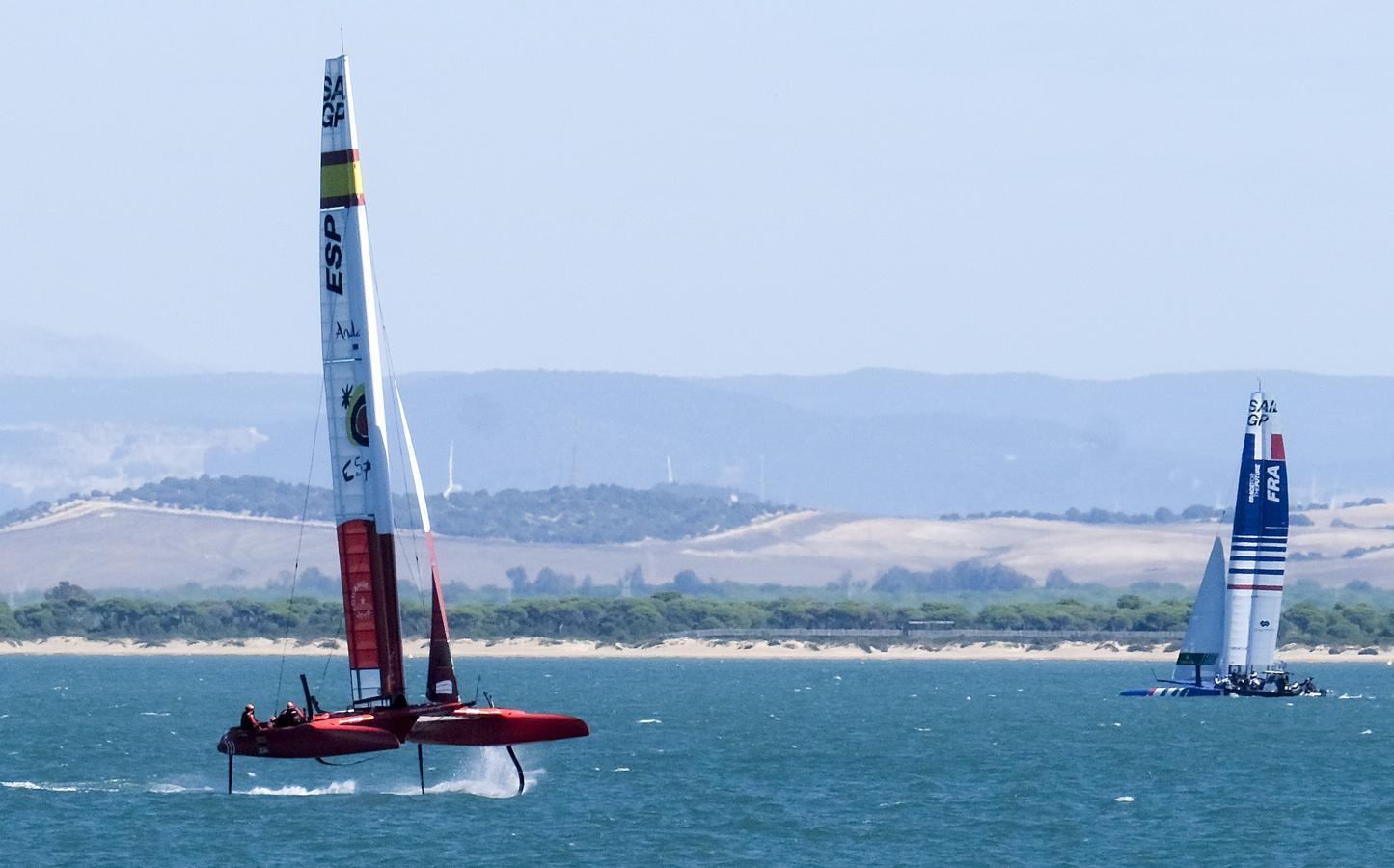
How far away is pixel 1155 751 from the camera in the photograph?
91188 mm

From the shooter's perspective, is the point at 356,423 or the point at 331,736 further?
the point at 356,423

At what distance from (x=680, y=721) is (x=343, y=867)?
163 ft

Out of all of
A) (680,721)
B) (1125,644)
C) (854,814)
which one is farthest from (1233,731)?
(1125,644)

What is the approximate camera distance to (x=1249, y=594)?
12231 centimetres

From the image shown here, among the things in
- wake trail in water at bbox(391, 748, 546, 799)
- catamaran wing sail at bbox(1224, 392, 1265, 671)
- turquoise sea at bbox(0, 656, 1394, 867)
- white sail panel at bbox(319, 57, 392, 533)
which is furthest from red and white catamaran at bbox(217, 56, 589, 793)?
catamaran wing sail at bbox(1224, 392, 1265, 671)

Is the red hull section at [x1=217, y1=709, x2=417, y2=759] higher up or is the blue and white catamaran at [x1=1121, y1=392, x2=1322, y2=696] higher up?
the blue and white catamaran at [x1=1121, y1=392, x2=1322, y2=696]

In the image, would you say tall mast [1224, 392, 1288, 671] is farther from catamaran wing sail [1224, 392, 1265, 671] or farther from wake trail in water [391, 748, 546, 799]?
wake trail in water [391, 748, 546, 799]

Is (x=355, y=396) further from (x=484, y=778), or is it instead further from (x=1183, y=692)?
(x=1183, y=692)

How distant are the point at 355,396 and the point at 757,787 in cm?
1812

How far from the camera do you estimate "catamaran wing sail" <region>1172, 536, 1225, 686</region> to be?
123812mm

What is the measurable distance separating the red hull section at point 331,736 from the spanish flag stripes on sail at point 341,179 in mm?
11639

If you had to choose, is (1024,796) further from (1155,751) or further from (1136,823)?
(1155,751)

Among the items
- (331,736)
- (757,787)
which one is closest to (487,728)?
(331,736)

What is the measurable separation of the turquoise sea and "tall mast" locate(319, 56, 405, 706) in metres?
4.36
